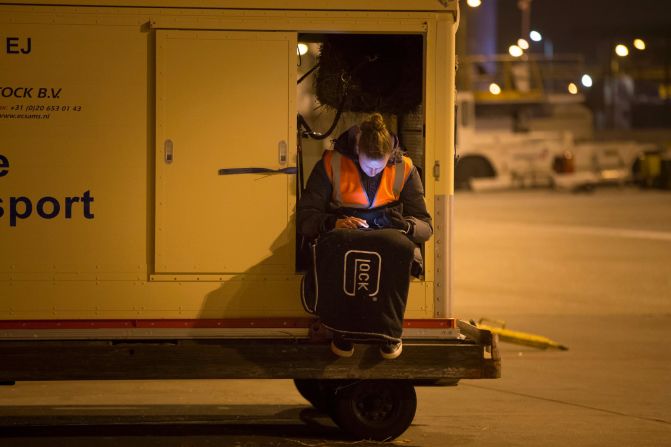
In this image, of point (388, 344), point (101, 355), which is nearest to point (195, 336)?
point (101, 355)

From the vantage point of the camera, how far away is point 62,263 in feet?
21.2

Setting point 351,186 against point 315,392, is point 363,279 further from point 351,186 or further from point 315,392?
point 315,392

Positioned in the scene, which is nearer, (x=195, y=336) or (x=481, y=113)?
(x=195, y=336)

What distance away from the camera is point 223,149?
650cm

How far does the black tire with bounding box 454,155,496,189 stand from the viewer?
34.0 metres

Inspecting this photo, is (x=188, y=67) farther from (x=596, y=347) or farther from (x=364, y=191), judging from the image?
(x=596, y=347)

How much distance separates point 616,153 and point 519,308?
22.5 metres

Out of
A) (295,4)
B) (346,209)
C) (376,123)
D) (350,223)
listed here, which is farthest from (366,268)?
(295,4)

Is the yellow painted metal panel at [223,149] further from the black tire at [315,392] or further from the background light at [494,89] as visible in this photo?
the background light at [494,89]

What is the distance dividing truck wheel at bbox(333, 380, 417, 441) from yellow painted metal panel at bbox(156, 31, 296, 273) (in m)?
0.84

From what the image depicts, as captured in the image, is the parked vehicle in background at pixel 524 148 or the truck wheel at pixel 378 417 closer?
the truck wheel at pixel 378 417

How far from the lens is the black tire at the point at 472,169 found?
34044 millimetres

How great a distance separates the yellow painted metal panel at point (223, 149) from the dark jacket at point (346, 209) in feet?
0.49

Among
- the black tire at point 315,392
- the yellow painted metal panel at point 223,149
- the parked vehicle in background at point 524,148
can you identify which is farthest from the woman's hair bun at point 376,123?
the parked vehicle in background at point 524,148
